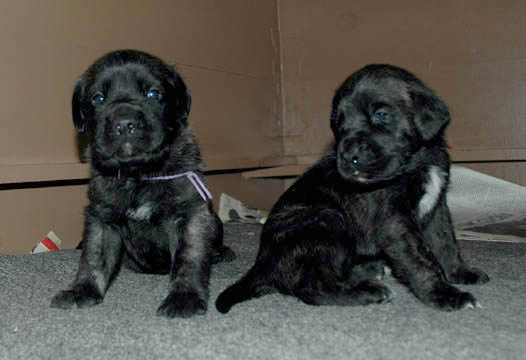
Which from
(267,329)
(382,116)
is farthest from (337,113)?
(267,329)

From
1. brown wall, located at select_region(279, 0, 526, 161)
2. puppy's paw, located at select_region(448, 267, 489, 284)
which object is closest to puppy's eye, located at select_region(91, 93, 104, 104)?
puppy's paw, located at select_region(448, 267, 489, 284)

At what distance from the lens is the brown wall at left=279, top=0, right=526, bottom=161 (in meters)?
4.98

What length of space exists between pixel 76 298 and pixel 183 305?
1.57 ft

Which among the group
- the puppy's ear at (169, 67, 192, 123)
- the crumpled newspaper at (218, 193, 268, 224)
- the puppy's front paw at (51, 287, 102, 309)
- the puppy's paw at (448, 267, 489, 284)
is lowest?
the crumpled newspaper at (218, 193, 268, 224)

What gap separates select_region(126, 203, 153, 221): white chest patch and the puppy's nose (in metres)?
0.35

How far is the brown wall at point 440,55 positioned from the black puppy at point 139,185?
11.3 ft

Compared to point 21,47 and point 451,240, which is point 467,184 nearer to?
point 451,240

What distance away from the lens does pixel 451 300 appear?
191 centimetres

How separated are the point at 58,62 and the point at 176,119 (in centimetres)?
141

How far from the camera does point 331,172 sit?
245 cm

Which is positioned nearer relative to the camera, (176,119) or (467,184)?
(176,119)

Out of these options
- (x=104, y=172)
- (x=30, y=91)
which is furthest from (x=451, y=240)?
(x=30, y=91)

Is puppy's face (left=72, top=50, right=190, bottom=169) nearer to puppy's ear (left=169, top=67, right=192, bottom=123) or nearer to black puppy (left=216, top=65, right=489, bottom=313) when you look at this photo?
puppy's ear (left=169, top=67, right=192, bottom=123)

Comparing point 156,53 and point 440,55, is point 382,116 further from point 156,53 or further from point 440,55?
point 440,55
